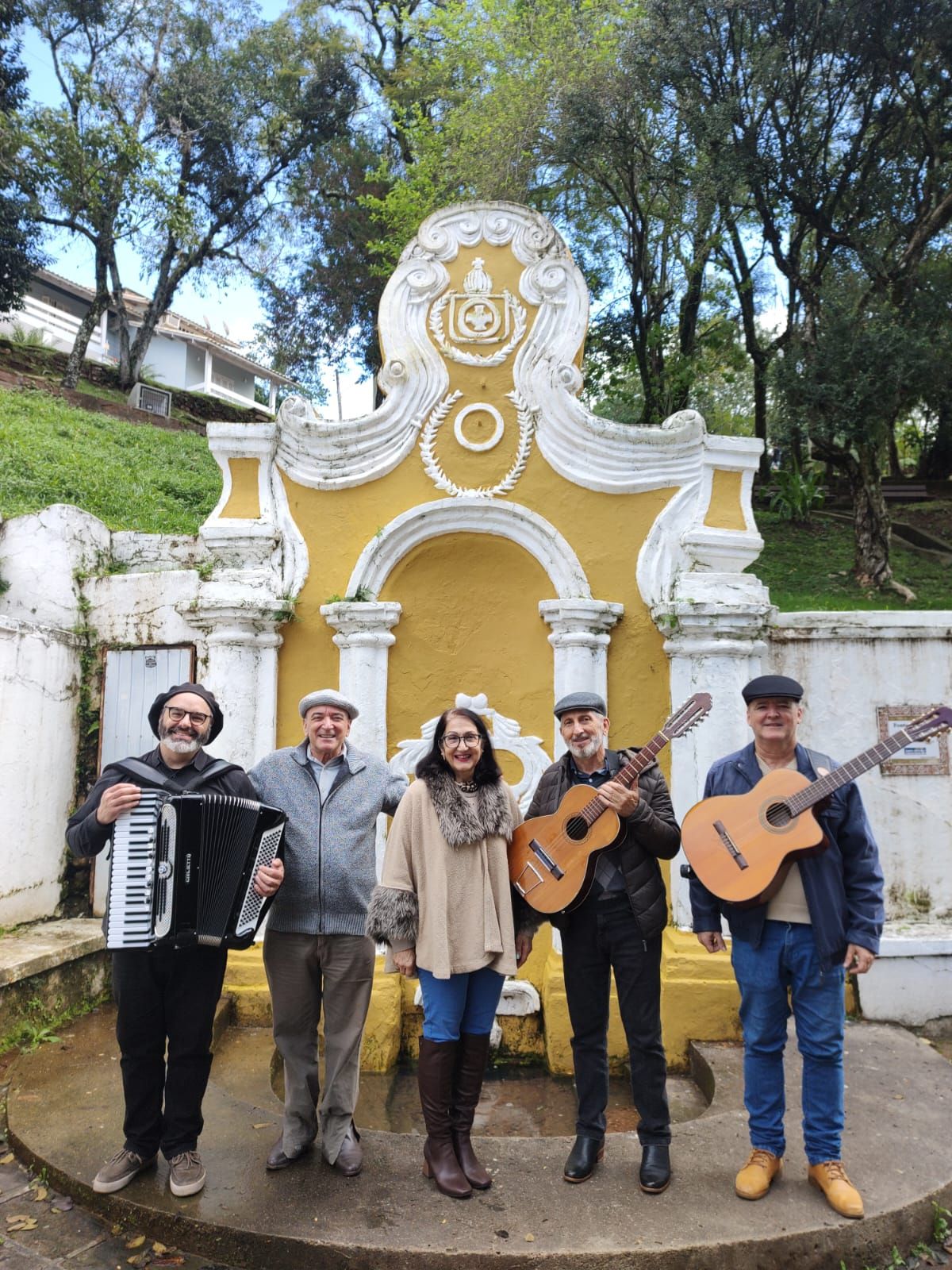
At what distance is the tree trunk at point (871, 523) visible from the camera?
42.5 ft

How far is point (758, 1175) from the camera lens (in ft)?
11.5

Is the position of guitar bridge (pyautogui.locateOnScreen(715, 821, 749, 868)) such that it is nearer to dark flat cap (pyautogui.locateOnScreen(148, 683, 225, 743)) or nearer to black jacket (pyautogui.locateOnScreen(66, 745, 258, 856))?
black jacket (pyautogui.locateOnScreen(66, 745, 258, 856))

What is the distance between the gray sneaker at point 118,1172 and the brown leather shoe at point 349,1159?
0.79 metres

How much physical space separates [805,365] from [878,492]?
7.01 feet

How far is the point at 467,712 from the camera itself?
370 centimetres

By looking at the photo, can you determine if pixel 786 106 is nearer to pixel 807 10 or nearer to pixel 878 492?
pixel 807 10

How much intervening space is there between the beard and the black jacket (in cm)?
6

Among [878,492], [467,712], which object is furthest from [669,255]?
[467,712]

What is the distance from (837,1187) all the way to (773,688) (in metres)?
1.88

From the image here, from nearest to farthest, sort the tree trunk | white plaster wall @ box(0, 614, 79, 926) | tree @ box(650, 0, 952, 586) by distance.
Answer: white plaster wall @ box(0, 614, 79, 926), tree @ box(650, 0, 952, 586), the tree trunk

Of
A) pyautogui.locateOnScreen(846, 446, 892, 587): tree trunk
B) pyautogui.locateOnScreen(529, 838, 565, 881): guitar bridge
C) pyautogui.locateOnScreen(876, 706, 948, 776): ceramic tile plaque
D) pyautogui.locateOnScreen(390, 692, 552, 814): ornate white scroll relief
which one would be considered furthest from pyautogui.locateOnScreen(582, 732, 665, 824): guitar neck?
pyautogui.locateOnScreen(846, 446, 892, 587): tree trunk

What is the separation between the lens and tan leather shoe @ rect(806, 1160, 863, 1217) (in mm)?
3361

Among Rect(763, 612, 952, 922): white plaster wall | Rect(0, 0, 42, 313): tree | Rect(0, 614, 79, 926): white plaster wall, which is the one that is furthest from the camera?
Rect(0, 0, 42, 313): tree

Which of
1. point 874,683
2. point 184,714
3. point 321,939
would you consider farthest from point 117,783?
point 874,683
